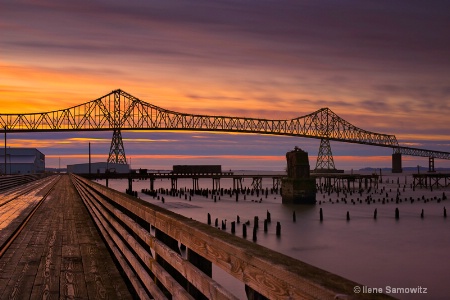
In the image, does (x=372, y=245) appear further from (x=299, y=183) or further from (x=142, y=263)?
(x=299, y=183)

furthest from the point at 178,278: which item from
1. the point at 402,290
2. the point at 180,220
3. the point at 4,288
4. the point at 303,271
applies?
the point at 402,290

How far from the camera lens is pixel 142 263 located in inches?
297

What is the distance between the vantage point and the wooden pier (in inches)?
118

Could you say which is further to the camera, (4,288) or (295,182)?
(295,182)

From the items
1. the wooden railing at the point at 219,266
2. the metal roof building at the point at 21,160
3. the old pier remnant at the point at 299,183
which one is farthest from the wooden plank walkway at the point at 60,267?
the metal roof building at the point at 21,160

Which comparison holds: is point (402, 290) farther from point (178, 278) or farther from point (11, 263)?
point (178, 278)

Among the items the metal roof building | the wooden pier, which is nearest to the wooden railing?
the wooden pier

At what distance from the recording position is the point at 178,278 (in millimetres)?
5430

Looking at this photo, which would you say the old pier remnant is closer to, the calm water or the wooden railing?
the calm water

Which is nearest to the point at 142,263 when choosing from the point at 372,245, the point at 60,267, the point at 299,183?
the point at 60,267

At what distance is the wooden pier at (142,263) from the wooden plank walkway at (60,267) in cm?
2

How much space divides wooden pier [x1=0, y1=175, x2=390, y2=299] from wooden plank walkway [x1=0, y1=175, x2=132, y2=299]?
0.05 feet

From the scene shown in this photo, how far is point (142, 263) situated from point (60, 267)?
284 centimetres

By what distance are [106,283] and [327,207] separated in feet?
271
